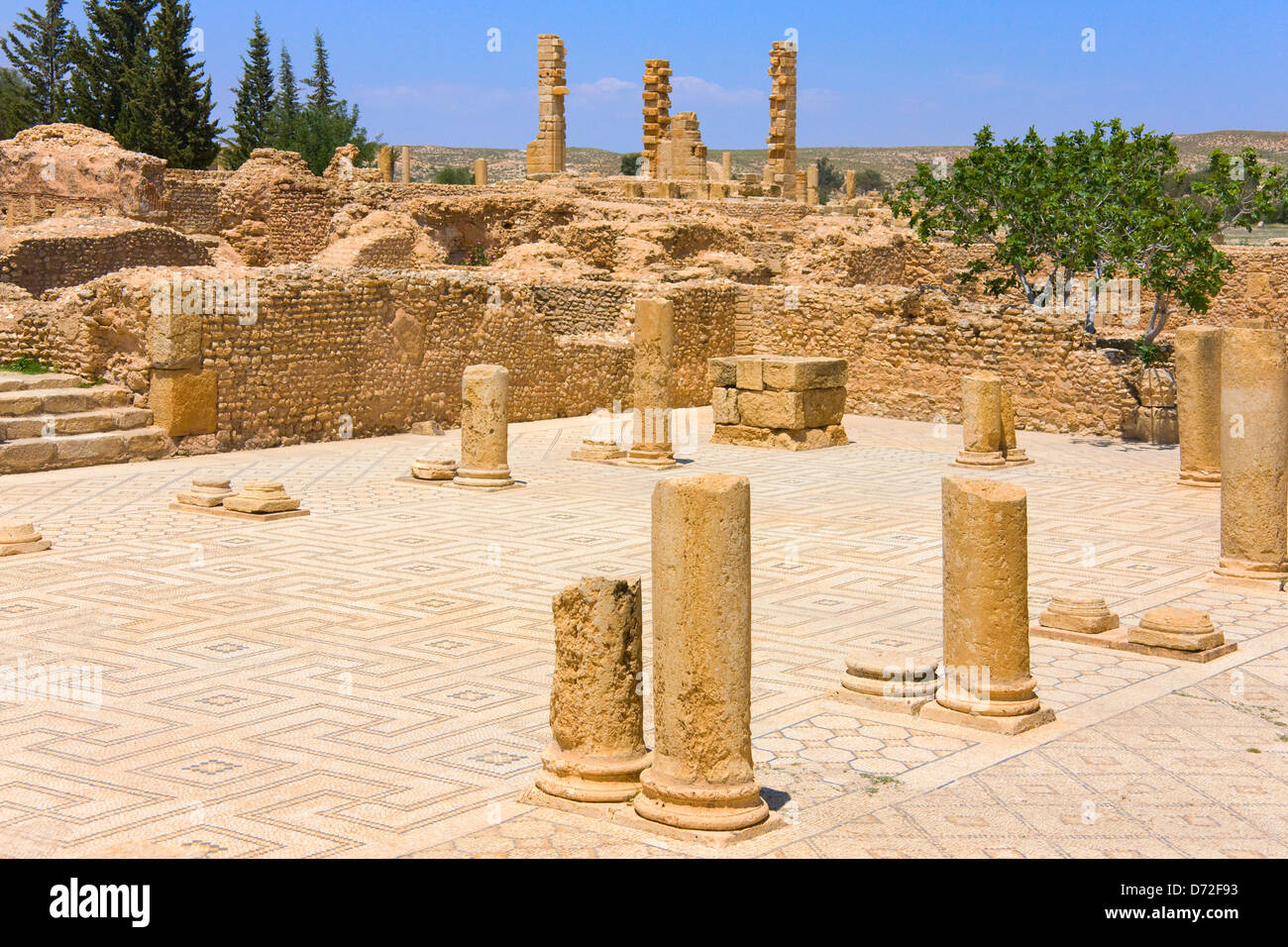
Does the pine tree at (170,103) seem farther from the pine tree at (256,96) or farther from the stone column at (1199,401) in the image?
the stone column at (1199,401)

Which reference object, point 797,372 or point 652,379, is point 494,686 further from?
point 797,372

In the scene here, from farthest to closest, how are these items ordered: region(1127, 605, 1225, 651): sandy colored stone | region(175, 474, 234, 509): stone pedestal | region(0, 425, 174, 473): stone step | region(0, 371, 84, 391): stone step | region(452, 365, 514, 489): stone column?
region(0, 371, 84, 391): stone step, region(452, 365, 514, 489): stone column, region(0, 425, 174, 473): stone step, region(175, 474, 234, 509): stone pedestal, region(1127, 605, 1225, 651): sandy colored stone

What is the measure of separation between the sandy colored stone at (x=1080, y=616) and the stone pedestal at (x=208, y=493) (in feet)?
20.1

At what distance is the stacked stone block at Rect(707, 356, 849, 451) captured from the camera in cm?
1557

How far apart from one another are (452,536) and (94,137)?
16434mm

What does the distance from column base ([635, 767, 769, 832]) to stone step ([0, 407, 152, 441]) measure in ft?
31.0

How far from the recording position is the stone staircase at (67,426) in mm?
12484

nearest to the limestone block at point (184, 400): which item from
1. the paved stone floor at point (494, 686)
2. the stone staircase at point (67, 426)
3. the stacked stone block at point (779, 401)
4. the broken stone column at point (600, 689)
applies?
the stone staircase at point (67, 426)

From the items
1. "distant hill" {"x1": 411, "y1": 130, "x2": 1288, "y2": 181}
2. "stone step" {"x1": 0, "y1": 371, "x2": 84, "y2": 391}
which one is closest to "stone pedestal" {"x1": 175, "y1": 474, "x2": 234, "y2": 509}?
"stone step" {"x1": 0, "y1": 371, "x2": 84, "y2": 391}

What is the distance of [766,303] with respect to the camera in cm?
2028

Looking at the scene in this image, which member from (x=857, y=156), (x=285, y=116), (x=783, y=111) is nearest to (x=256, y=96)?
(x=285, y=116)

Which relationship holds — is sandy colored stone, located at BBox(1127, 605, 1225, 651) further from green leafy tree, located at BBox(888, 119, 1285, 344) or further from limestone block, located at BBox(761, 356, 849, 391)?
green leafy tree, located at BBox(888, 119, 1285, 344)
